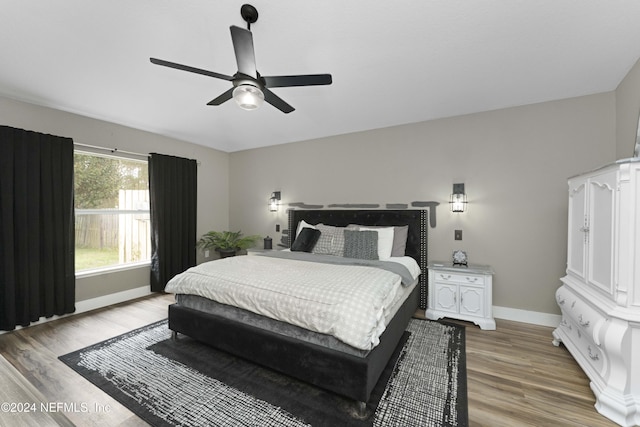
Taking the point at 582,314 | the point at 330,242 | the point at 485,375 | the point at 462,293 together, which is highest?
the point at 330,242

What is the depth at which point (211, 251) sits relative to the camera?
5172 mm

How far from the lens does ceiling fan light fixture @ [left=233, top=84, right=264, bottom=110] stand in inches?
73.9

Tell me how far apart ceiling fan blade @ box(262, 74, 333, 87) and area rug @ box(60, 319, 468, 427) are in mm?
2238

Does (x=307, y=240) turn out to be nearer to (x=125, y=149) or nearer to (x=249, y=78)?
(x=249, y=78)

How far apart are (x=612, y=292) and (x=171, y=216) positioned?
510cm

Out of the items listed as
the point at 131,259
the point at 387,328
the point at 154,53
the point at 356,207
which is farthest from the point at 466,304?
the point at 131,259

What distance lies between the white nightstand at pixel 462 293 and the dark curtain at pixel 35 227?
447cm

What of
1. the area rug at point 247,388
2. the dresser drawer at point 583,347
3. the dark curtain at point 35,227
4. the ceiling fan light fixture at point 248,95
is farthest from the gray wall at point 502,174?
the dark curtain at point 35,227

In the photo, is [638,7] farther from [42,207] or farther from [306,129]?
[42,207]

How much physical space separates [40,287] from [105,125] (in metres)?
2.18

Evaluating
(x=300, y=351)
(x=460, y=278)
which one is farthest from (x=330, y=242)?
(x=300, y=351)

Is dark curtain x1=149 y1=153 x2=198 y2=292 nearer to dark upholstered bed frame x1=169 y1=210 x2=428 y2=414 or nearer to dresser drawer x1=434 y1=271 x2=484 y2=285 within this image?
dark upholstered bed frame x1=169 y1=210 x2=428 y2=414

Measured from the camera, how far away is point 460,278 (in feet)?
10.0

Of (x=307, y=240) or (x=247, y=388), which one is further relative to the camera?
(x=307, y=240)
